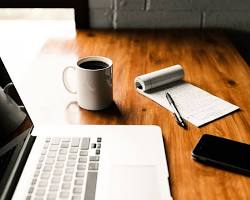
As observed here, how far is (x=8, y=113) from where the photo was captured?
70cm

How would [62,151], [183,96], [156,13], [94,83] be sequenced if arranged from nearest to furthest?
[62,151]
[94,83]
[183,96]
[156,13]

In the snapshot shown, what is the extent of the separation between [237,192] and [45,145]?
1.22ft

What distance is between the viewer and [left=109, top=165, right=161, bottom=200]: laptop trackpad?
23.6 inches

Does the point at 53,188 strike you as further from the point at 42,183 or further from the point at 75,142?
the point at 75,142

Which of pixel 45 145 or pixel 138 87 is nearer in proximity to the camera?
pixel 45 145

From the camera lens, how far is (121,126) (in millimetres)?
779

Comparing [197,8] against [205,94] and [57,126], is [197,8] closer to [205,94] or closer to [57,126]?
[205,94]

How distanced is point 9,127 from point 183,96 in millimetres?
431

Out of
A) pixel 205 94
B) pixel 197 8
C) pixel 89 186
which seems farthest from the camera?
pixel 197 8

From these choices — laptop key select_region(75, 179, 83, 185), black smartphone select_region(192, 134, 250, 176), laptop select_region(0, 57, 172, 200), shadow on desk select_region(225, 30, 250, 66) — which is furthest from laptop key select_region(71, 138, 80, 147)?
shadow on desk select_region(225, 30, 250, 66)

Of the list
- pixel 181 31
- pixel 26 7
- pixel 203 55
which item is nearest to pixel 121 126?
pixel 203 55

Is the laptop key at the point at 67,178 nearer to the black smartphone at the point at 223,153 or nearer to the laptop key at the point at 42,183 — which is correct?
the laptop key at the point at 42,183

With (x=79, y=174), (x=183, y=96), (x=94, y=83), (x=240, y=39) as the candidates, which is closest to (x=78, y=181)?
(x=79, y=174)

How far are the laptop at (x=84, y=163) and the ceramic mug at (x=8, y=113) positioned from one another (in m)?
0.01
